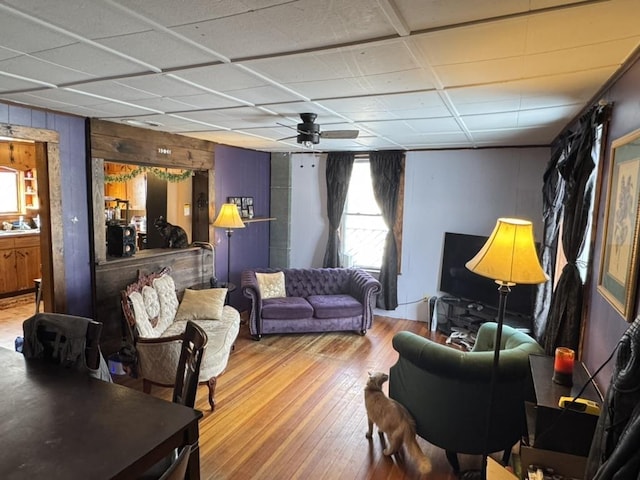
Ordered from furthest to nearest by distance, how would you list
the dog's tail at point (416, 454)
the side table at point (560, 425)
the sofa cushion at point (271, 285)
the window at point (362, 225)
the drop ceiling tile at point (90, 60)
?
the window at point (362, 225), the sofa cushion at point (271, 285), the dog's tail at point (416, 454), the drop ceiling tile at point (90, 60), the side table at point (560, 425)

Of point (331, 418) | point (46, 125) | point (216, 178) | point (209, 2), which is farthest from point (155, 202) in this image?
point (209, 2)

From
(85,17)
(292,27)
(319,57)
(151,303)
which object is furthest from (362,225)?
(85,17)

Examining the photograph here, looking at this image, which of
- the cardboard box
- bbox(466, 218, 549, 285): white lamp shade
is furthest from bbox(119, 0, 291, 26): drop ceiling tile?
the cardboard box

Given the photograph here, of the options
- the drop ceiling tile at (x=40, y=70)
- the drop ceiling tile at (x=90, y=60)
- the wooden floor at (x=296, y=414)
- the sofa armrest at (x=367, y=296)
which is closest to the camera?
the drop ceiling tile at (x=90, y=60)

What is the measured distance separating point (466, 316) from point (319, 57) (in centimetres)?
415

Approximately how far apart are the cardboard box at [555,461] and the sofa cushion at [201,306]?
10.2 feet

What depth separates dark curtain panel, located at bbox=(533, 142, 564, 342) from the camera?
140 inches

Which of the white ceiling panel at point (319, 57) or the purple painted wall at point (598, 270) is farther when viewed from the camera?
the purple painted wall at point (598, 270)

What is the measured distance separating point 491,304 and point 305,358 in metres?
2.38

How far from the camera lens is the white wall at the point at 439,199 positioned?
5.03m

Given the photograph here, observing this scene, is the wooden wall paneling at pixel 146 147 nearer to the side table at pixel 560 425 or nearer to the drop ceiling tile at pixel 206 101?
the drop ceiling tile at pixel 206 101

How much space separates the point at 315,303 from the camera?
516 centimetres

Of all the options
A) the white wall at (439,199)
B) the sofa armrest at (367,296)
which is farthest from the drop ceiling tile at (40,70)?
the white wall at (439,199)

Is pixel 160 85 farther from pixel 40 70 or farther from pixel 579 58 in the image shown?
pixel 579 58
